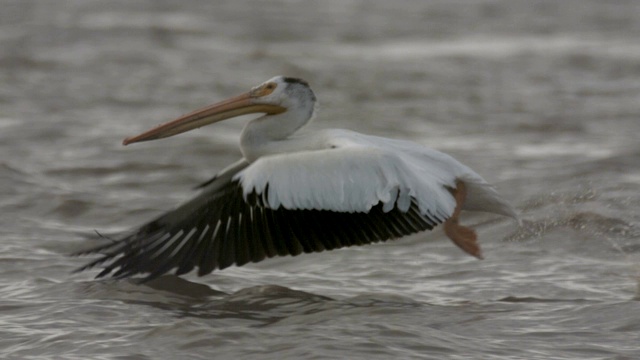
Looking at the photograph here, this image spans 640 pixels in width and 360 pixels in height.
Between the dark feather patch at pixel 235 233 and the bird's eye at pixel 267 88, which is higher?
the bird's eye at pixel 267 88

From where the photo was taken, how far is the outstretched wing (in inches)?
255

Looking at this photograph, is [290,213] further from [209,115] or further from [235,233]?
[209,115]

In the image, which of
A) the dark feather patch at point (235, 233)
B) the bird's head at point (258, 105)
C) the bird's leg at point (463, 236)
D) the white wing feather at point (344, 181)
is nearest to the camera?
the white wing feather at point (344, 181)

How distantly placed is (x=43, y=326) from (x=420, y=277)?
90.3 inches

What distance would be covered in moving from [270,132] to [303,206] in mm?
938

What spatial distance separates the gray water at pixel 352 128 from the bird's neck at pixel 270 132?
78 cm

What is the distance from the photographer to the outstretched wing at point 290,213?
647cm

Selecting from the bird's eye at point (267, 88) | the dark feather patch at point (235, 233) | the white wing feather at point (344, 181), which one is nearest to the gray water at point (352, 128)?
the dark feather patch at point (235, 233)

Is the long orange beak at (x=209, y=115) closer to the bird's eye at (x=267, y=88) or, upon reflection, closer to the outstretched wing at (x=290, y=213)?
the bird's eye at (x=267, y=88)

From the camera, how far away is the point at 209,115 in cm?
754

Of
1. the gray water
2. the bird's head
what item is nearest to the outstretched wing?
the gray water

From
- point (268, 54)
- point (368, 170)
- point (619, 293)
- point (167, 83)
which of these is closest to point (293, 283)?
point (368, 170)

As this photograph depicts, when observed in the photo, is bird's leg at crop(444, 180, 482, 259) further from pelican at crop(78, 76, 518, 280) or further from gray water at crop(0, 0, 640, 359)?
gray water at crop(0, 0, 640, 359)

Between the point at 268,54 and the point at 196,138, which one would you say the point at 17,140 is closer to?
the point at 196,138
